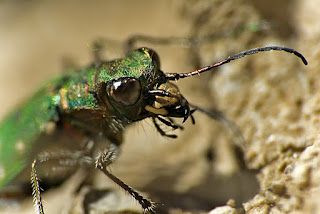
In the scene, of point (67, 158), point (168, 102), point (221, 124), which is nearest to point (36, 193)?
point (67, 158)

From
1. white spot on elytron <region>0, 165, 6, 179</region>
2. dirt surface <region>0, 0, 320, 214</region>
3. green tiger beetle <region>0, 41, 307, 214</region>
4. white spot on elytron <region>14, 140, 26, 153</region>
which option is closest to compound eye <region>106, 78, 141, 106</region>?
green tiger beetle <region>0, 41, 307, 214</region>

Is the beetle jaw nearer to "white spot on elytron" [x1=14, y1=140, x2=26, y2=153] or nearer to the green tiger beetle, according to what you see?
the green tiger beetle

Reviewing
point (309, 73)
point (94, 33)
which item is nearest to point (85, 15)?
point (94, 33)

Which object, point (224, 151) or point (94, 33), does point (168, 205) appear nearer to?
point (224, 151)

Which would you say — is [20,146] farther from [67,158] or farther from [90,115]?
[90,115]

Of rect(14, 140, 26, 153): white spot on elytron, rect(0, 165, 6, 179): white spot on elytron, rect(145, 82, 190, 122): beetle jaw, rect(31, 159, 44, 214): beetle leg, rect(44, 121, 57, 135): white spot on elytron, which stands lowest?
rect(31, 159, 44, 214): beetle leg

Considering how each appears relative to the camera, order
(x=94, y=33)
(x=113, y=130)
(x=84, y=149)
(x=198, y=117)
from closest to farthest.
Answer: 1. (x=113, y=130)
2. (x=84, y=149)
3. (x=198, y=117)
4. (x=94, y=33)

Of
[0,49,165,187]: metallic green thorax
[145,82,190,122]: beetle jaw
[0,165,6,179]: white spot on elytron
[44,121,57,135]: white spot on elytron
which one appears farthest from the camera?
[0,165,6,179]: white spot on elytron

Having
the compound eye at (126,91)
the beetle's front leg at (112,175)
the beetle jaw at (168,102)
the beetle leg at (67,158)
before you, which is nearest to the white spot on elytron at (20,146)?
the beetle leg at (67,158)
